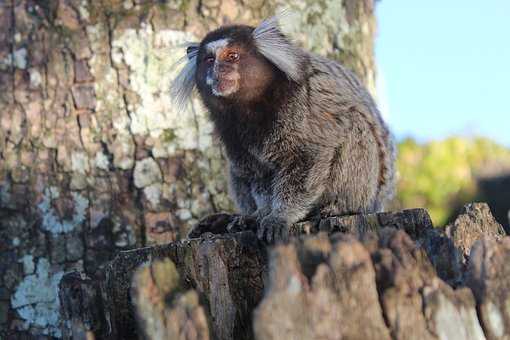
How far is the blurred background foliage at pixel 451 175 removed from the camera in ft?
29.2

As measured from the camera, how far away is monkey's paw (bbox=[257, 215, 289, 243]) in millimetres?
3043

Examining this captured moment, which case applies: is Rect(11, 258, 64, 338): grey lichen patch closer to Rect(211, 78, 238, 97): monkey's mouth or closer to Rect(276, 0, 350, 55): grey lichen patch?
Rect(211, 78, 238, 97): monkey's mouth

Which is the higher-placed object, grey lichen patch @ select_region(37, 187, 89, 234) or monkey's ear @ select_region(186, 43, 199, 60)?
monkey's ear @ select_region(186, 43, 199, 60)

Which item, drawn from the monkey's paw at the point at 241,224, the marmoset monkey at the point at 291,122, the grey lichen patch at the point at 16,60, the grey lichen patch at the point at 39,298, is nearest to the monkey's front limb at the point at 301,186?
the marmoset monkey at the point at 291,122

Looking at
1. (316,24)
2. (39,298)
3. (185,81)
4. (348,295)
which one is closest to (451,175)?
A: (316,24)

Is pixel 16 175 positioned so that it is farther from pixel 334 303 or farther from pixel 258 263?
pixel 334 303

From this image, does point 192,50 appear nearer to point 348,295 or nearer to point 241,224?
point 241,224

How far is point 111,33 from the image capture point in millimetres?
4137

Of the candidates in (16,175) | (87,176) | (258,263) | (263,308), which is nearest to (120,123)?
(87,176)

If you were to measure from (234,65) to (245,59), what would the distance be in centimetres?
8

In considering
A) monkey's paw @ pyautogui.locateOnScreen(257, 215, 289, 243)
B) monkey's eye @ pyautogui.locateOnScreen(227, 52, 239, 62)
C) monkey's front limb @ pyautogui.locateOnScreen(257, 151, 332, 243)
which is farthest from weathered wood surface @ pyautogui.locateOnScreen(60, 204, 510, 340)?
monkey's eye @ pyautogui.locateOnScreen(227, 52, 239, 62)

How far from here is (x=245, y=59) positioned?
162 inches

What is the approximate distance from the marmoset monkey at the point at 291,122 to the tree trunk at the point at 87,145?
0.72 ft

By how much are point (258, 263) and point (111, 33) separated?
1939 mm
